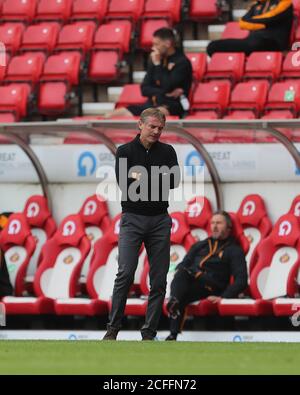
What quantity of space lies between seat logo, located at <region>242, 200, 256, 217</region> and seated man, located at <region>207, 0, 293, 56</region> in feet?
8.21

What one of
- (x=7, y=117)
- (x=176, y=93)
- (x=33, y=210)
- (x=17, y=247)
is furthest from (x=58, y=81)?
(x=17, y=247)

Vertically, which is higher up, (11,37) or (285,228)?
(11,37)

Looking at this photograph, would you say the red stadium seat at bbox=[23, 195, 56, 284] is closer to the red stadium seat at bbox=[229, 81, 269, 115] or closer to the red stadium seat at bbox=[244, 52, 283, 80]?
the red stadium seat at bbox=[229, 81, 269, 115]

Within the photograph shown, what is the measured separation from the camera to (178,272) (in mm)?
15984

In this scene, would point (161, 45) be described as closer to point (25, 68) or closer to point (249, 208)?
point (249, 208)

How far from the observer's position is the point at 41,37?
2080 cm

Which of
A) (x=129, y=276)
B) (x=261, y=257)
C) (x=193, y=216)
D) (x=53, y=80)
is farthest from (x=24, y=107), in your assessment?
(x=129, y=276)

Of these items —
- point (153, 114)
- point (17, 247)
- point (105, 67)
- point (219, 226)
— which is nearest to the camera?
point (153, 114)

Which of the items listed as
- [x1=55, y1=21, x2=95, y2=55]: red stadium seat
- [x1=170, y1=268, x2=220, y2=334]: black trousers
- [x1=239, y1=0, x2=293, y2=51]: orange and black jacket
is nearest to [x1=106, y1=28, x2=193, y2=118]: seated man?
[x1=239, y1=0, x2=293, y2=51]: orange and black jacket

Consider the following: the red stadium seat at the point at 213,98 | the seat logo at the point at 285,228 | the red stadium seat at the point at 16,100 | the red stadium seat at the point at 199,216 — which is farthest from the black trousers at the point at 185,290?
the red stadium seat at the point at 16,100

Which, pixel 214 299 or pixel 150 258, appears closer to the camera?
pixel 150 258

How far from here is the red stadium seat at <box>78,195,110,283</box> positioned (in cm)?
1770

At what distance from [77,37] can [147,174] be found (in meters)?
8.79

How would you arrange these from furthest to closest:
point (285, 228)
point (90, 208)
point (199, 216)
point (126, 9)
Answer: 1. point (126, 9)
2. point (90, 208)
3. point (199, 216)
4. point (285, 228)
